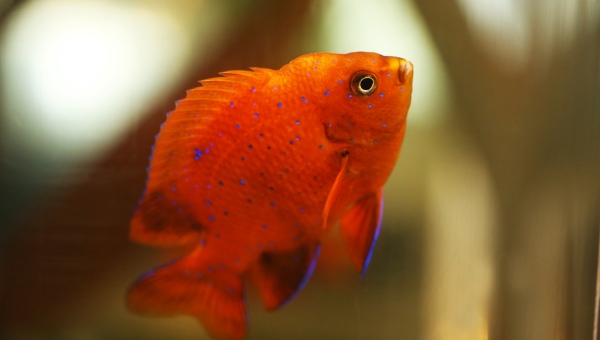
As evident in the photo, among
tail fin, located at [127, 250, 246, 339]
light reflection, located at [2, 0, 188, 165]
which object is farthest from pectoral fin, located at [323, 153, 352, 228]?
light reflection, located at [2, 0, 188, 165]

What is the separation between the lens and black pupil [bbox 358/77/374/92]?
0.81 meters

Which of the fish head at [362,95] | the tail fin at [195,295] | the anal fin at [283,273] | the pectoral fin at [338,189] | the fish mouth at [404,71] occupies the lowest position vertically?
the tail fin at [195,295]

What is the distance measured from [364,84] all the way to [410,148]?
172mm

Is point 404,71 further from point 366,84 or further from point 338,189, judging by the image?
point 338,189

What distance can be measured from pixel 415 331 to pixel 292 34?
24.5 inches

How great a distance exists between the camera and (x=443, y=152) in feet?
3.02

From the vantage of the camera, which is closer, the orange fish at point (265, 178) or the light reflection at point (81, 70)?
the orange fish at point (265, 178)

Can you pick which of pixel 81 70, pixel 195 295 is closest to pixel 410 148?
pixel 195 295

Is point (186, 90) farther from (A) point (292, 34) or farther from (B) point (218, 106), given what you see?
(A) point (292, 34)

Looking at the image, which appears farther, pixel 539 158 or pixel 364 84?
pixel 539 158

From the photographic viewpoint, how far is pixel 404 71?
0.82 m

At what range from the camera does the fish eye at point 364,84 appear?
0.81m

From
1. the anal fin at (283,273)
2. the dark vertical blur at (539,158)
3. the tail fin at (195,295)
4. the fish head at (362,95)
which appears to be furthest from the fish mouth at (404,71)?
the tail fin at (195,295)

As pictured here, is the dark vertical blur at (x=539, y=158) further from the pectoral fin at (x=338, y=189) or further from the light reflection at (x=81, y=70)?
the light reflection at (x=81, y=70)
